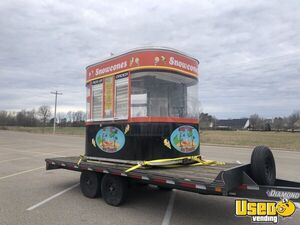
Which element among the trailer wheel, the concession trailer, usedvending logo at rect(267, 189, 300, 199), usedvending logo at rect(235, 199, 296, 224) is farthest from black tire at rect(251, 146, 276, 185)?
the trailer wheel

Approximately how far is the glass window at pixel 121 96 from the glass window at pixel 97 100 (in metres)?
0.70

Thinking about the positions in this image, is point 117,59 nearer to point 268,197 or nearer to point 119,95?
point 119,95

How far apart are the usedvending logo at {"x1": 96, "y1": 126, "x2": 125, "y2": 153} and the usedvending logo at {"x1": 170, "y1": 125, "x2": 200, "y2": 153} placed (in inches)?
45.1

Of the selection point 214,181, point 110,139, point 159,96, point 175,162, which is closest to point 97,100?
point 110,139

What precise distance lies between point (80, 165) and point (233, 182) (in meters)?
3.87

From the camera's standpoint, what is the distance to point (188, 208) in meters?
6.64

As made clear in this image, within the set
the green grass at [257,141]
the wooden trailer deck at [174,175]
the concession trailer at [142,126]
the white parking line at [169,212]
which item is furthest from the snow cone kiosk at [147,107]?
the green grass at [257,141]

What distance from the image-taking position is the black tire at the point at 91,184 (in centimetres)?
736

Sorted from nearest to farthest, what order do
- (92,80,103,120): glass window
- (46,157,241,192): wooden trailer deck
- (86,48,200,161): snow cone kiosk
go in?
(46,157,241,192): wooden trailer deck < (86,48,200,161): snow cone kiosk < (92,80,103,120): glass window

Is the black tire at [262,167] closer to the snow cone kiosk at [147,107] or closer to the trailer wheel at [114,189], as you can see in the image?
the snow cone kiosk at [147,107]

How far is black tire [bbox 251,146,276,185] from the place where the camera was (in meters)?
5.43

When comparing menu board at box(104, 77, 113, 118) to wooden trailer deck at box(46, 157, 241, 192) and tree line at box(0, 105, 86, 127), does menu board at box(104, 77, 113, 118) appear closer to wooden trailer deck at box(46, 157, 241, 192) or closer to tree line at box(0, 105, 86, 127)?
wooden trailer deck at box(46, 157, 241, 192)

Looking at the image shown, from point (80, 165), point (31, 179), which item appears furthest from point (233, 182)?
point (31, 179)

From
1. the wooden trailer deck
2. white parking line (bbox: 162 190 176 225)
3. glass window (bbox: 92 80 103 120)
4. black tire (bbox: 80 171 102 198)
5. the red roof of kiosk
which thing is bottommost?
white parking line (bbox: 162 190 176 225)
